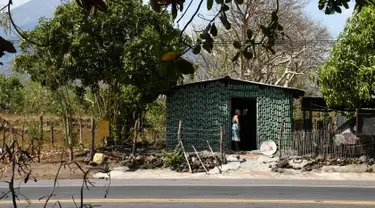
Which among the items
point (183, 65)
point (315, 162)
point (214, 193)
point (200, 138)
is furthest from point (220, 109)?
point (183, 65)

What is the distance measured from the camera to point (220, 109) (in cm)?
1966

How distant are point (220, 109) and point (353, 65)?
17.4 feet

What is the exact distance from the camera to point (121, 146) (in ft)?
64.0

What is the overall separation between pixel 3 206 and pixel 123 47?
382 inches

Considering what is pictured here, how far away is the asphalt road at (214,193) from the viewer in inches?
405

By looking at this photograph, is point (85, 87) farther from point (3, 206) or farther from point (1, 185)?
point (3, 206)

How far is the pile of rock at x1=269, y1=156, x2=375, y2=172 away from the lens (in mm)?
16906

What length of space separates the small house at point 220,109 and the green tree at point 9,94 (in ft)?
51.3

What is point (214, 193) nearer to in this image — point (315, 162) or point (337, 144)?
point (315, 162)

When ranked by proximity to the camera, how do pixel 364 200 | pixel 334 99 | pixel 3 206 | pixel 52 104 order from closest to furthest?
pixel 3 206 < pixel 364 200 < pixel 334 99 < pixel 52 104

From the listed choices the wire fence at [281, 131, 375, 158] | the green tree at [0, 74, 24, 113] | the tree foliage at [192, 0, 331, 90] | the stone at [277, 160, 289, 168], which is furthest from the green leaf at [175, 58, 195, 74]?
the green tree at [0, 74, 24, 113]

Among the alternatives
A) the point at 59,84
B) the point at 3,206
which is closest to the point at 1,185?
the point at 3,206

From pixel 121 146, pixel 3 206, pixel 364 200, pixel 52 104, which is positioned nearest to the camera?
pixel 3 206

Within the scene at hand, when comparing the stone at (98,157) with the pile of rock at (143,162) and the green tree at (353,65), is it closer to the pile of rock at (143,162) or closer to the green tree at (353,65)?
the pile of rock at (143,162)
